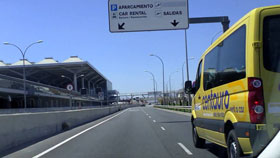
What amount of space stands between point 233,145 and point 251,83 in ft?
4.75

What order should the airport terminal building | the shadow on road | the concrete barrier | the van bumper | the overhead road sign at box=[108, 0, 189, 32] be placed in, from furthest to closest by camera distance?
1. the airport terminal building
2. the overhead road sign at box=[108, 0, 189, 32]
3. the concrete barrier
4. the shadow on road
5. the van bumper

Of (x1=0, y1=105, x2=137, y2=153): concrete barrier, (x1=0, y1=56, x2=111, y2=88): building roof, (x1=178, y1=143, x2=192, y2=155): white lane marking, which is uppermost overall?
(x1=0, y1=56, x2=111, y2=88): building roof

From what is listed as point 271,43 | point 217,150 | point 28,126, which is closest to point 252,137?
point 271,43

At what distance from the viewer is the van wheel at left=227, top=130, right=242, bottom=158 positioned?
5.86 m

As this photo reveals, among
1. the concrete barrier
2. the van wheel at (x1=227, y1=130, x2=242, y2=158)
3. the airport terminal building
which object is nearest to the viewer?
the van wheel at (x1=227, y1=130, x2=242, y2=158)

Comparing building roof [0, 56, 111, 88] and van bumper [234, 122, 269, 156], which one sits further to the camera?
building roof [0, 56, 111, 88]

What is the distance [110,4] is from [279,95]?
43.8ft

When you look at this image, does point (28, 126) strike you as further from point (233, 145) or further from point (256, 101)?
point (256, 101)

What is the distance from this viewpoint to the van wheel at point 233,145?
586cm

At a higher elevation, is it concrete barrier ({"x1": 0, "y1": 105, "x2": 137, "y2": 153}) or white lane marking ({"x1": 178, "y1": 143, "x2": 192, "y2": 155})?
concrete barrier ({"x1": 0, "y1": 105, "x2": 137, "y2": 153})

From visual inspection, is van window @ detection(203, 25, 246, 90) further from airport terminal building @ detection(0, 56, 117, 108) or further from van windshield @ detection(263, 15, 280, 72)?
airport terminal building @ detection(0, 56, 117, 108)

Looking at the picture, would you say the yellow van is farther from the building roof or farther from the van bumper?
the building roof

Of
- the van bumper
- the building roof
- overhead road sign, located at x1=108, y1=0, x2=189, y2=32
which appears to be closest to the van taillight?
the van bumper

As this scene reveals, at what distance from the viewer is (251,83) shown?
5.34m
